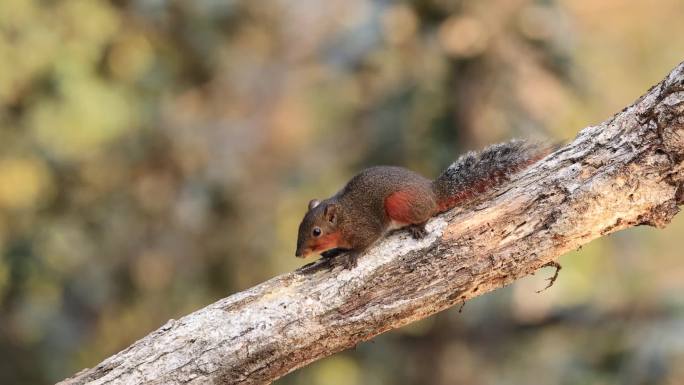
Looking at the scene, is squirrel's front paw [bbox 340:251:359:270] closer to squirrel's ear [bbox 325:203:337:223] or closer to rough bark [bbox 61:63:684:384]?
rough bark [bbox 61:63:684:384]

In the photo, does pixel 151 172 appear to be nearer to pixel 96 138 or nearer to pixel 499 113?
pixel 96 138

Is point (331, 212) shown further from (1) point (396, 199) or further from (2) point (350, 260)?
(2) point (350, 260)

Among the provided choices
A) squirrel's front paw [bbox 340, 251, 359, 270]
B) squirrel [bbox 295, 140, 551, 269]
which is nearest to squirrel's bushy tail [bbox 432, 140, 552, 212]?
squirrel [bbox 295, 140, 551, 269]

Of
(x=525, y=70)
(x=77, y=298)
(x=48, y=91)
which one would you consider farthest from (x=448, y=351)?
(x=48, y=91)

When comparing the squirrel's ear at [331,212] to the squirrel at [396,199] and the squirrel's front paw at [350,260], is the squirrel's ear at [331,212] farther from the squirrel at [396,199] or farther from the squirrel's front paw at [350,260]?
the squirrel's front paw at [350,260]

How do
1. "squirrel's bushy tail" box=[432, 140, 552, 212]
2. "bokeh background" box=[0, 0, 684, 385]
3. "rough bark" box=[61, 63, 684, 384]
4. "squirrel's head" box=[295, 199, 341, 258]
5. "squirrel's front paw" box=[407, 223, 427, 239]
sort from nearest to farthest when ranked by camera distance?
"rough bark" box=[61, 63, 684, 384] < "squirrel's front paw" box=[407, 223, 427, 239] < "squirrel's bushy tail" box=[432, 140, 552, 212] < "squirrel's head" box=[295, 199, 341, 258] < "bokeh background" box=[0, 0, 684, 385]

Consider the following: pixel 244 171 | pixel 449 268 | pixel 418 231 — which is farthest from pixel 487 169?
pixel 244 171

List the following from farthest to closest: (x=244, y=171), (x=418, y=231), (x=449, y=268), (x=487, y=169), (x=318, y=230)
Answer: (x=244, y=171) → (x=318, y=230) → (x=487, y=169) → (x=418, y=231) → (x=449, y=268)
